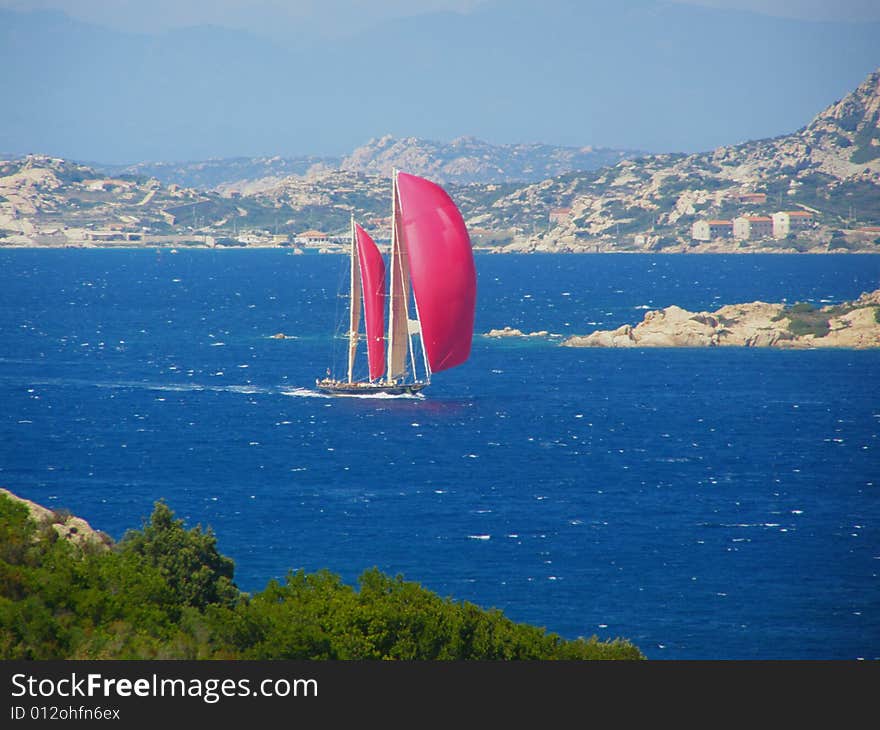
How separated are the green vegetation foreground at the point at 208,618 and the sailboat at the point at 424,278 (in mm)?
40215

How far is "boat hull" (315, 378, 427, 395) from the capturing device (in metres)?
73.9

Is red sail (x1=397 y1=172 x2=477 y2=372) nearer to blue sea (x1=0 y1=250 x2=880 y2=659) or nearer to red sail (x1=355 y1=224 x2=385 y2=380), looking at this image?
red sail (x1=355 y1=224 x2=385 y2=380)

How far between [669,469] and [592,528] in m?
11.2

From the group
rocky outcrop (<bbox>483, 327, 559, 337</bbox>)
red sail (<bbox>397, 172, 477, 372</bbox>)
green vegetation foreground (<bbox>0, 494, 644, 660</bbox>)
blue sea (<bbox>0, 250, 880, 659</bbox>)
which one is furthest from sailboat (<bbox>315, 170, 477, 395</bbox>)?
green vegetation foreground (<bbox>0, 494, 644, 660</bbox>)

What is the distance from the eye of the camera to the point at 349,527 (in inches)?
1823

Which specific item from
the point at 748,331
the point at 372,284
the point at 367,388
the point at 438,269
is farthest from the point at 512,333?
the point at 438,269

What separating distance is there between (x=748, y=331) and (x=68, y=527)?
80543 millimetres

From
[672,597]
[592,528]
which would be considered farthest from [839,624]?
[592,528]

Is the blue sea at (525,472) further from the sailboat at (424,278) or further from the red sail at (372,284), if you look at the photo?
the red sail at (372,284)

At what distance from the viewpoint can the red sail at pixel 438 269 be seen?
220 feet

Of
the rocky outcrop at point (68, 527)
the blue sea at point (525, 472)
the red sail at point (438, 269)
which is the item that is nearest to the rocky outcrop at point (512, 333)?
the blue sea at point (525, 472)

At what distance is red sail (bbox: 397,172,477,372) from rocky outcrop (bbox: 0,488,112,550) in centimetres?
3436

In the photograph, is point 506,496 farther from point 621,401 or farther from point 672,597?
point 621,401

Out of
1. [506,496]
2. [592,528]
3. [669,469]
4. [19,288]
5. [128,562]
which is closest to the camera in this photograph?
[128,562]
